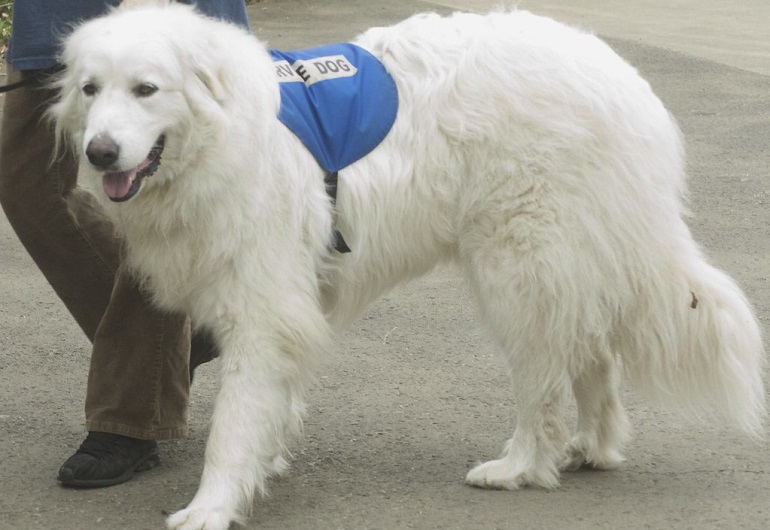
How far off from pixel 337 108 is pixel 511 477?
4.83 ft

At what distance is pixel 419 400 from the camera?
17.7ft

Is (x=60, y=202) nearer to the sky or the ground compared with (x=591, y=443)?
nearer to the sky

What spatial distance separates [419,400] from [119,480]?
1404mm

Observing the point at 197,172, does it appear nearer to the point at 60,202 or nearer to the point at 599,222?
the point at 60,202

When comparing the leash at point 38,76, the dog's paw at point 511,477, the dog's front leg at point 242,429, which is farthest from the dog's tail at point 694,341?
the leash at point 38,76

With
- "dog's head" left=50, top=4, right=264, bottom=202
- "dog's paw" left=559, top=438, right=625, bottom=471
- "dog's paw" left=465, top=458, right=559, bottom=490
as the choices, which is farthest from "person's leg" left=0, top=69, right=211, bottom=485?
"dog's paw" left=559, top=438, right=625, bottom=471

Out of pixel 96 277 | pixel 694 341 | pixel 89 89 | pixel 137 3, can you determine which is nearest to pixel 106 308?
pixel 96 277

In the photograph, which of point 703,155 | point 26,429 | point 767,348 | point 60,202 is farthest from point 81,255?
point 703,155

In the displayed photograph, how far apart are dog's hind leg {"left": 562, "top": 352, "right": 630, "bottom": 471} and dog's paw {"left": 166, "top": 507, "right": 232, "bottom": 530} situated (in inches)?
53.4

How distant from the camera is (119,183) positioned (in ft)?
13.1

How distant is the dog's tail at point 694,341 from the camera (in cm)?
436

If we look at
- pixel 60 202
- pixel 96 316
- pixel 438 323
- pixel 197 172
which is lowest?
pixel 438 323

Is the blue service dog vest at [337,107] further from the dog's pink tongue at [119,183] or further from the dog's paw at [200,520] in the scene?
the dog's paw at [200,520]

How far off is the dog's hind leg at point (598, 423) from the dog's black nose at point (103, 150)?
6.21 feet
